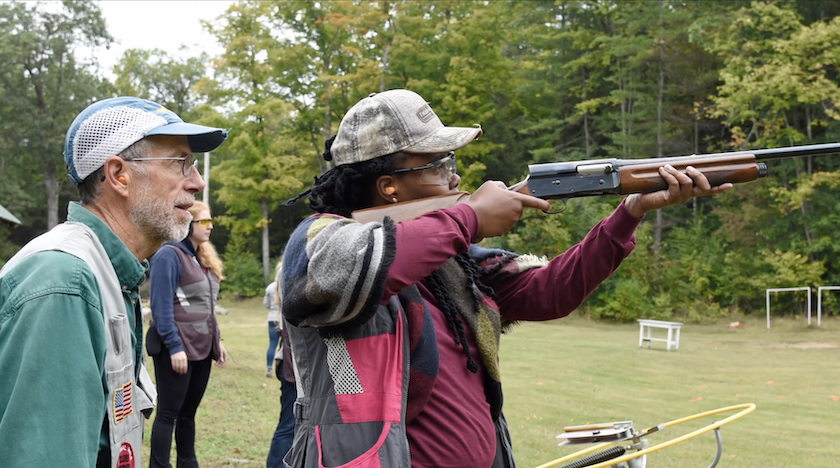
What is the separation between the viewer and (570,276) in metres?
Answer: 3.14

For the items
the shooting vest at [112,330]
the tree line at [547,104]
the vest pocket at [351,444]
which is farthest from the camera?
the tree line at [547,104]

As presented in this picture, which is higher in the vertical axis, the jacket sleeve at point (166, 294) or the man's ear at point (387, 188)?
the man's ear at point (387, 188)

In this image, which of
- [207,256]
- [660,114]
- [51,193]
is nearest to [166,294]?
[207,256]

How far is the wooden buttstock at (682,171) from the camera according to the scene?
10.2ft

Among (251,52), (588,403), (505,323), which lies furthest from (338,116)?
(505,323)

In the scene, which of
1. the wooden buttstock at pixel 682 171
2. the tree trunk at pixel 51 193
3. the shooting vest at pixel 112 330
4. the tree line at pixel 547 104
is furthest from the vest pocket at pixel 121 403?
the tree trunk at pixel 51 193

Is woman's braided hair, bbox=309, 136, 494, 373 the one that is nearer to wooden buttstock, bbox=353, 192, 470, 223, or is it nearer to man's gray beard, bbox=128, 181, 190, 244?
wooden buttstock, bbox=353, 192, 470, 223

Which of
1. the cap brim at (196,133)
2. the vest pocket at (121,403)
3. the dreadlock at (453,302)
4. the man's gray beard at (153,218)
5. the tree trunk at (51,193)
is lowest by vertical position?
the vest pocket at (121,403)

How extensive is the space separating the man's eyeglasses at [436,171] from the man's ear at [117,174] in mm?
956

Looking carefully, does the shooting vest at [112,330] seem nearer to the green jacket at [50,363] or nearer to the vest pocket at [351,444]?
the green jacket at [50,363]

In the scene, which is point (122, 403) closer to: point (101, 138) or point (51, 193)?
point (101, 138)

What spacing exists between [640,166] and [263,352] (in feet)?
47.0

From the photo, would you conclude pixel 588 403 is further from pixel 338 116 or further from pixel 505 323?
pixel 338 116

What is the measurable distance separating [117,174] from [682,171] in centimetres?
218
